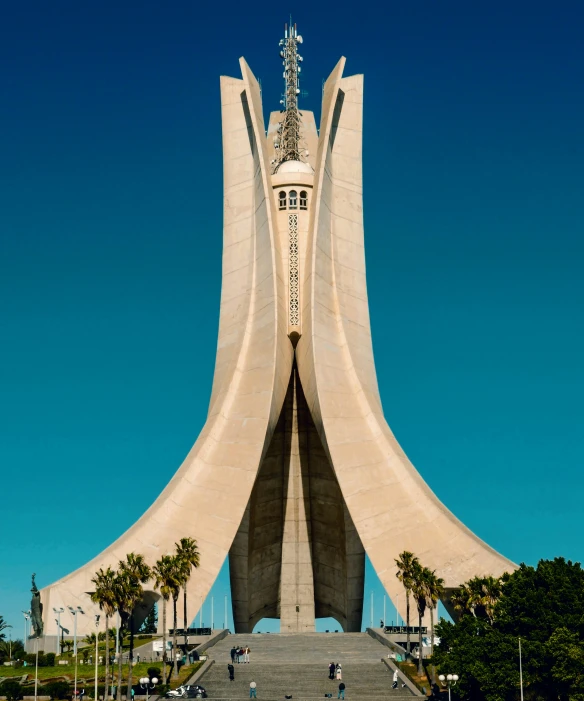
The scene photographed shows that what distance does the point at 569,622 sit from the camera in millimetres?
27828

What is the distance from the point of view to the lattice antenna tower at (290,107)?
43.2 meters

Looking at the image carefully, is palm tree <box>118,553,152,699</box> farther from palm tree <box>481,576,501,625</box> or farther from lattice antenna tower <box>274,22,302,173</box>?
lattice antenna tower <box>274,22,302,173</box>

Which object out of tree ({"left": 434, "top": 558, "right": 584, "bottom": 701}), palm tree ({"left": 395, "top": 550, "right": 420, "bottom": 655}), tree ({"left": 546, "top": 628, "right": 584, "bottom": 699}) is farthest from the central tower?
tree ({"left": 546, "top": 628, "right": 584, "bottom": 699})

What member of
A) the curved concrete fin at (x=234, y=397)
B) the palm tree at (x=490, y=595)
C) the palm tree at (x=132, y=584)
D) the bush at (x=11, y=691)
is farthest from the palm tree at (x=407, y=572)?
the bush at (x=11, y=691)

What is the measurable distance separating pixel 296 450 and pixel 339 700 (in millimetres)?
16485

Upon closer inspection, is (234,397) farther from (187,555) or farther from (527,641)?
(527,641)

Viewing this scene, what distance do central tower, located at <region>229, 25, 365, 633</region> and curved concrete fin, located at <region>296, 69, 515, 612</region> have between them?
1451 millimetres

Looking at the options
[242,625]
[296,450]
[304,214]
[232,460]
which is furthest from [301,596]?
[304,214]

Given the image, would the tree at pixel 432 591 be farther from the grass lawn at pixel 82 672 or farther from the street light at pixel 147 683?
the street light at pixel 147 683

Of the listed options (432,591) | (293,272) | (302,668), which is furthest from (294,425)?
(302,668)

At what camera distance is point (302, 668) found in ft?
97.0

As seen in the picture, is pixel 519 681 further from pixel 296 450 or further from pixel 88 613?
pixel 296 450

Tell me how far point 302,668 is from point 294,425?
13.6 metres

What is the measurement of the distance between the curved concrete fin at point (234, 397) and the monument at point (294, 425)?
0.05m
